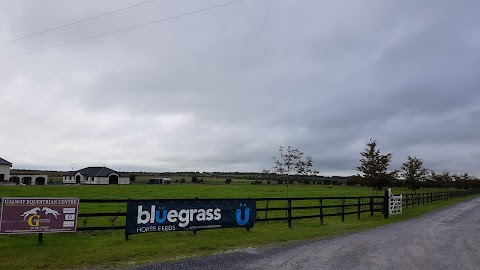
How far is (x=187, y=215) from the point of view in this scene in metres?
13.3

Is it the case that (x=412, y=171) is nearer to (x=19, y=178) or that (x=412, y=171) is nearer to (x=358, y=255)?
(x=358, y=255)

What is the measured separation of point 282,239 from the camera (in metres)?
12.8

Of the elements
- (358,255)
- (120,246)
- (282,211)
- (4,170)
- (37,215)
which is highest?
(4,170)

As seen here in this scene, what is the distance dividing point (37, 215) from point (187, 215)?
185 inches

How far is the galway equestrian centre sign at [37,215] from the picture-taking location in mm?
10220

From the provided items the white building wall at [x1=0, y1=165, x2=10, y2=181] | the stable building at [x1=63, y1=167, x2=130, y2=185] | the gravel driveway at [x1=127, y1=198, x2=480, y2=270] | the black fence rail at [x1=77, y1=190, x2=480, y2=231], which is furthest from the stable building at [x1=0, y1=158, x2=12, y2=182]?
the gravel driveway at [x1=127, y1=198, x2=480, y2=270]

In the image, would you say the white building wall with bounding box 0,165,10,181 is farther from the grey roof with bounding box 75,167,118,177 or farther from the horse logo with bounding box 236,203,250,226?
the horse logo with bounding box 236,203,250,226

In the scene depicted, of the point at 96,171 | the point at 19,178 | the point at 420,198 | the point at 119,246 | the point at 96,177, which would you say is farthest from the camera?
the point at 96,171

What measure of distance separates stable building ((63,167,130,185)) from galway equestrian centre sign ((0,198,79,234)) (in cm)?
8329

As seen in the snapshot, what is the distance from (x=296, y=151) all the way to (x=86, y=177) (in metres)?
80.0

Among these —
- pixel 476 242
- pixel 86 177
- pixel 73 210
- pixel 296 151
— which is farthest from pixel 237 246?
pixel 86 177

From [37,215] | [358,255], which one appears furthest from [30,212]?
[358,255]

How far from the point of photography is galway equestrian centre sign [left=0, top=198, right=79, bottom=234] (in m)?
10.2

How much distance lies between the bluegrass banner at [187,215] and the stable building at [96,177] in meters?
81.5
